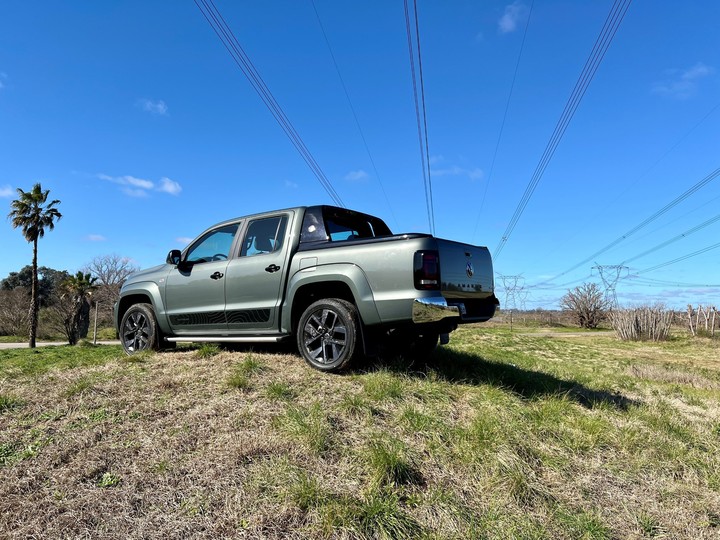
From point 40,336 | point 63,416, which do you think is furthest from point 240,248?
point 40,336

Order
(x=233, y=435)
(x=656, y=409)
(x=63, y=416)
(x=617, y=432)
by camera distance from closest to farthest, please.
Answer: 1. (x=233, y=435)
2. (x=63, y=416)
3. (x=617, y=432)
4. (x=656, y=409)

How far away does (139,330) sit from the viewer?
6.71 m

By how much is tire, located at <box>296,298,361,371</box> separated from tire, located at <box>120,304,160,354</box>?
2698 millimetres

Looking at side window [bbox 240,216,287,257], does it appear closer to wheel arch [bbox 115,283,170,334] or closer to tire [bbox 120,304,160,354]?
wheel arch [bbox 115,283,170,334]

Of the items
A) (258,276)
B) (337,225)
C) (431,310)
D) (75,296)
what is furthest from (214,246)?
(75,296)

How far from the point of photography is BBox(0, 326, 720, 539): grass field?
8.76ft

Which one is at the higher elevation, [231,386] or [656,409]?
[231,386]

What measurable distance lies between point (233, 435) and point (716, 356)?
1017 inches

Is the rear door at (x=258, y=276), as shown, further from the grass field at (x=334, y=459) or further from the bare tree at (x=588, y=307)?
the bare tree at (x=588, y=307)

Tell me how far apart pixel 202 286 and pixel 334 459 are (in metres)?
3.55

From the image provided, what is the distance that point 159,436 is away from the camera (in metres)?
3.55

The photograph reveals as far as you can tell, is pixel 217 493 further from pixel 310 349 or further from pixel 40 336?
pixel 40 336

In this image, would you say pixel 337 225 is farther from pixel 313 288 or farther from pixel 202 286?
pixel 202 286

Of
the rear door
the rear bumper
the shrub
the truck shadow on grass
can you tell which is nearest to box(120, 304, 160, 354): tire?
the rear door
